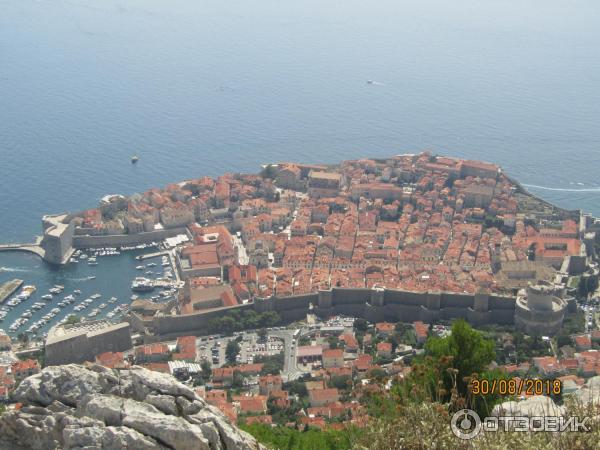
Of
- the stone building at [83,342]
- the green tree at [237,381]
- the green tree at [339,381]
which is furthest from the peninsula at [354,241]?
the green tree at [339,381]

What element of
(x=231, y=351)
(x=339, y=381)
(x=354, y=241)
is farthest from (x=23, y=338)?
(x=354, y=241)

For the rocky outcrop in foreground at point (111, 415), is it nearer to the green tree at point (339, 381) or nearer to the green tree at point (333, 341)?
the green tree at point (339, 381)

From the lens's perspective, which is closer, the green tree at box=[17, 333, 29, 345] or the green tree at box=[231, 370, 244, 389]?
the green tree at box=[231, 370, 244, 389]

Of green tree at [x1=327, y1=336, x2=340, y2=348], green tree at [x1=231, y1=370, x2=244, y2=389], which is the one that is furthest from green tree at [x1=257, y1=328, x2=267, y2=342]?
green tree at [x1=231, y1=370, x2=244, y2=389]

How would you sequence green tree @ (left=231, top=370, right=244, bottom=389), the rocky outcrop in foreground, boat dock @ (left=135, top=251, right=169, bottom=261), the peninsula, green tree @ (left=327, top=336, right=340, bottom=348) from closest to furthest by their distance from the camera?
the rocky outcrop in foreground < green tree @ (left=231, top=370, right=244, bottom=389) < green tree @ (left=327, top=336, right=340, bottom=348) < the peninsula < boat dock @ (left=135, top=251, right=169, bottom=261)

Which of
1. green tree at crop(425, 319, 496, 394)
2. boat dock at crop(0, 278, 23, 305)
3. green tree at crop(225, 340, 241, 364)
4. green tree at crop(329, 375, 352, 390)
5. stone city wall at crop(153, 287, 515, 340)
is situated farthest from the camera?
boat dock at crop(0, 278, 23, 305)

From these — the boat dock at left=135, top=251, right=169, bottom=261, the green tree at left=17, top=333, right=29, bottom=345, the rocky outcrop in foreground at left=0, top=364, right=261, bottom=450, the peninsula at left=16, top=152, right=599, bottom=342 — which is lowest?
the green tree at left=17, top=333, right=29, bottom=345

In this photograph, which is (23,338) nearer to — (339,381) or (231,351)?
(231,351)

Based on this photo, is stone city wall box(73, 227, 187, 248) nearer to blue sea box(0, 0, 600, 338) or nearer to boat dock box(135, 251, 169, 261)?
boat dock box(135, 251, 169, 261)
